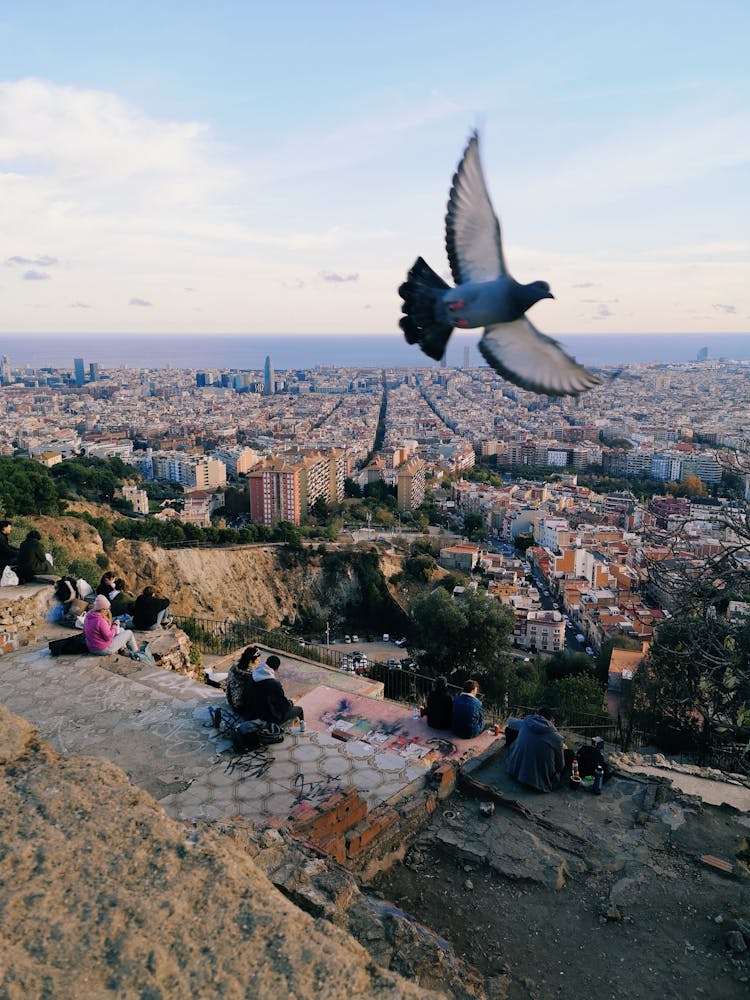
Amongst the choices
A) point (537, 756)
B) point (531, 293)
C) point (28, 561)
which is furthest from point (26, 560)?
point (531, 293)

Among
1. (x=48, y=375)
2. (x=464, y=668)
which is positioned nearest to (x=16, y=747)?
(x=464, y=668)

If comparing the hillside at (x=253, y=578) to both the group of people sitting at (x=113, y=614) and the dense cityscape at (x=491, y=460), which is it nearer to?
the dense cityscape at (x=491, y=460)

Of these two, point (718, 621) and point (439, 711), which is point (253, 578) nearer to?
point (439, 711)

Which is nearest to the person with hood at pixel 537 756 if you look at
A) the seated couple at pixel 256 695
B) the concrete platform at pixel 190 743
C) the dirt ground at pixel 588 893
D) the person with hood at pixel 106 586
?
the dirt ground at pixel 588 893

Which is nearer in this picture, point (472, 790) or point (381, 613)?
point (472, 790)

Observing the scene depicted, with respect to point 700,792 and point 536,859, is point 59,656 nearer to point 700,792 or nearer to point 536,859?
point 536,859

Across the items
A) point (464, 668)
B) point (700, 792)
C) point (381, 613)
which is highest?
point (700, 792)

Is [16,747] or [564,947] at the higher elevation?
[16,747]
